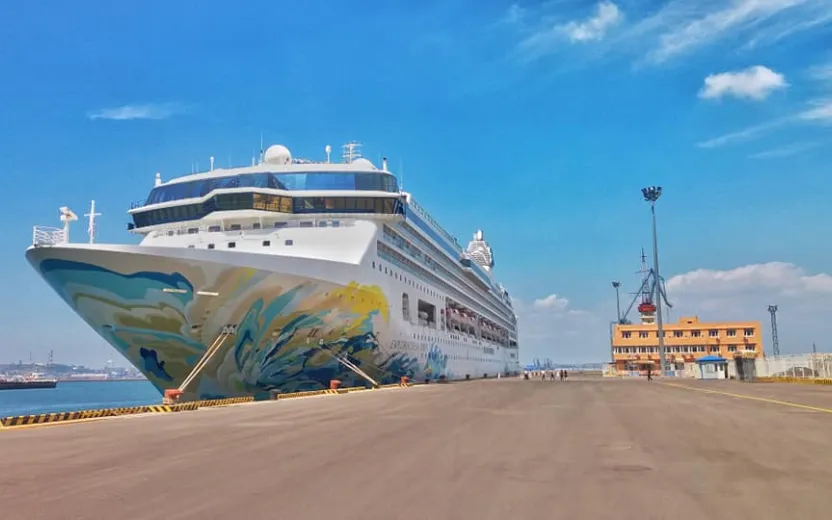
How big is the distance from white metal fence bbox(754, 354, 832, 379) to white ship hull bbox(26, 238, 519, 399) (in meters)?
31.9

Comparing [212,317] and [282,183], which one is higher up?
[282,183]

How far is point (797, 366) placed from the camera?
45188 mm

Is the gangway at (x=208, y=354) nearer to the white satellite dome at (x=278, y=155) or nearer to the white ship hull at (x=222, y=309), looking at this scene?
the white ship hull at (x=222, y=309)

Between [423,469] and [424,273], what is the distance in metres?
35.3

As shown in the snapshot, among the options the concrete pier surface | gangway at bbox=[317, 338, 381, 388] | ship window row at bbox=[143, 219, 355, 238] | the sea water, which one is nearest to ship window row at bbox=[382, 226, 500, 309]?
ship window row at bbox=[143, 219, 355, 238]

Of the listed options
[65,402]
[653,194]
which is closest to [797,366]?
[653,194]

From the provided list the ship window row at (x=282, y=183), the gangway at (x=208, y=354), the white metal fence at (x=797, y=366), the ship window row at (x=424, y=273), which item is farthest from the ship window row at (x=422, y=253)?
the white metal fence at (x=797, y=366)

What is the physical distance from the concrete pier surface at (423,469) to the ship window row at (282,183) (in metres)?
17.0

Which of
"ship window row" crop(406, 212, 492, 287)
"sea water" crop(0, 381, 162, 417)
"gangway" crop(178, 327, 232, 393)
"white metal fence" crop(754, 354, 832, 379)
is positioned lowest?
"sea water" crop(0, 381, 162, 417)

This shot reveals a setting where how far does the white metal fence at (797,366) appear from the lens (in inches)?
1655

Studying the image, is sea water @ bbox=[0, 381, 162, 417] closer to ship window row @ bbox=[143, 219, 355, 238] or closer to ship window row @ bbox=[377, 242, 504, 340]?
ship window row @ bbox=[143, 219, 355, 238]

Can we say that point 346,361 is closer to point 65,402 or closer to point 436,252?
point 436,252

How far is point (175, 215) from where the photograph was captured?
31422 mm

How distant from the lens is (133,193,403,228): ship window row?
2966 centimetres
